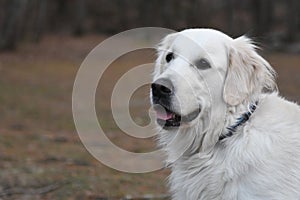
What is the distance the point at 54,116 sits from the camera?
1315 cm

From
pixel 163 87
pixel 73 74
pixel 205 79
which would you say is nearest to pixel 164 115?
pixel 163 87

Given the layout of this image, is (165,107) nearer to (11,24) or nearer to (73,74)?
(73,74)

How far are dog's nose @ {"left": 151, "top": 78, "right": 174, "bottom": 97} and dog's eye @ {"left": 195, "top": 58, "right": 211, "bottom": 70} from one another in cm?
37

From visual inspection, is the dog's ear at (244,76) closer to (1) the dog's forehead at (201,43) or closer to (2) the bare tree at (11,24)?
(1) the dog's forehead at (201,43)

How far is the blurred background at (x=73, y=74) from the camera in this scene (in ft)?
23.8

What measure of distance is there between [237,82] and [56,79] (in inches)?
632

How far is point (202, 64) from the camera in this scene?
14.8ft

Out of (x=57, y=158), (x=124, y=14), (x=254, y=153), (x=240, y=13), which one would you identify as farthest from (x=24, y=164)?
(x=240, y=13)

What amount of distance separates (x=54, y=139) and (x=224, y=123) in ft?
21.2

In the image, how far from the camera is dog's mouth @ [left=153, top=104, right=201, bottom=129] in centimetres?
435

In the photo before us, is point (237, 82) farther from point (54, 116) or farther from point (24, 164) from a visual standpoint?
point (54, 116)

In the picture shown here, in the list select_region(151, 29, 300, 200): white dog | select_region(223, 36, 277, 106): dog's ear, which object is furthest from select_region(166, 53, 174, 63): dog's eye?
select_region(223, 36, 277, 106): dog's ear

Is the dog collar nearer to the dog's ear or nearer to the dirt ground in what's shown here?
the dog's ear

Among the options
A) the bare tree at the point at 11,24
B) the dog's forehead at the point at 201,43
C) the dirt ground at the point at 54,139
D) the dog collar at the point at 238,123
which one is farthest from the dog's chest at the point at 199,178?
the bare tree at the point at 11,24
